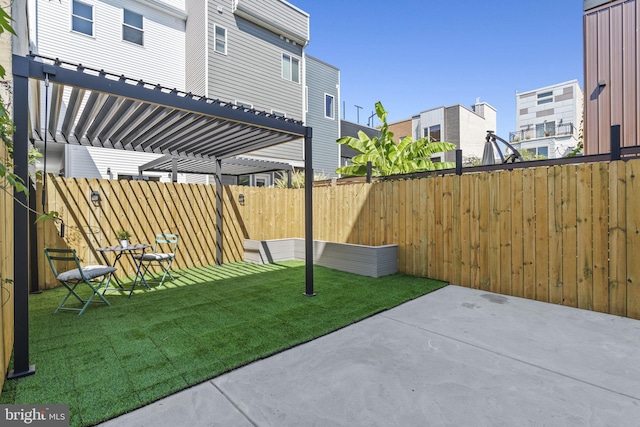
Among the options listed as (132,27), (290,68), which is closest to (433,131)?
(290,68)

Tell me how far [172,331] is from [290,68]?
508 inches

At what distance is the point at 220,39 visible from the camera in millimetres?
11539

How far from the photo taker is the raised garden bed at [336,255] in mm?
6449

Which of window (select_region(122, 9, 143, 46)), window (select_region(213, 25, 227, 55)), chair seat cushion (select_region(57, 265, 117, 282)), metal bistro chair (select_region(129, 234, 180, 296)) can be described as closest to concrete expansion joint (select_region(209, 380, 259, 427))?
chair seat cushion (select_region(57, 265, 117, 282))

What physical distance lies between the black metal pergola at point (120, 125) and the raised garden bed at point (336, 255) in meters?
1.78

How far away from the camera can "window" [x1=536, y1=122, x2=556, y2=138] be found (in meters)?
28.0

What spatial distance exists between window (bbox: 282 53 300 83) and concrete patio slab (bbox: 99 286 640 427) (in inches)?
495

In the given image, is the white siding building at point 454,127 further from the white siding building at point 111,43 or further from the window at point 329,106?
the white siding building at point 111,43

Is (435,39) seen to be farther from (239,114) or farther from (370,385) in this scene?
(370,385)

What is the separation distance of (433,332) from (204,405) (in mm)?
2557

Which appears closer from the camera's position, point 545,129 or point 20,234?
point 20,234

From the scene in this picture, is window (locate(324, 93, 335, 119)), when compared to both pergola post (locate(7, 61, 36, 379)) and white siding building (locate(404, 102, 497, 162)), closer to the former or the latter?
A: white siding building (locate(404, 102, 497, 162))

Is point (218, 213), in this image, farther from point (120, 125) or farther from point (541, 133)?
point (541, 133)

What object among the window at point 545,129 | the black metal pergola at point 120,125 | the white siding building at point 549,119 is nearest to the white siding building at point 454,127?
the white siding building at point 549,119
